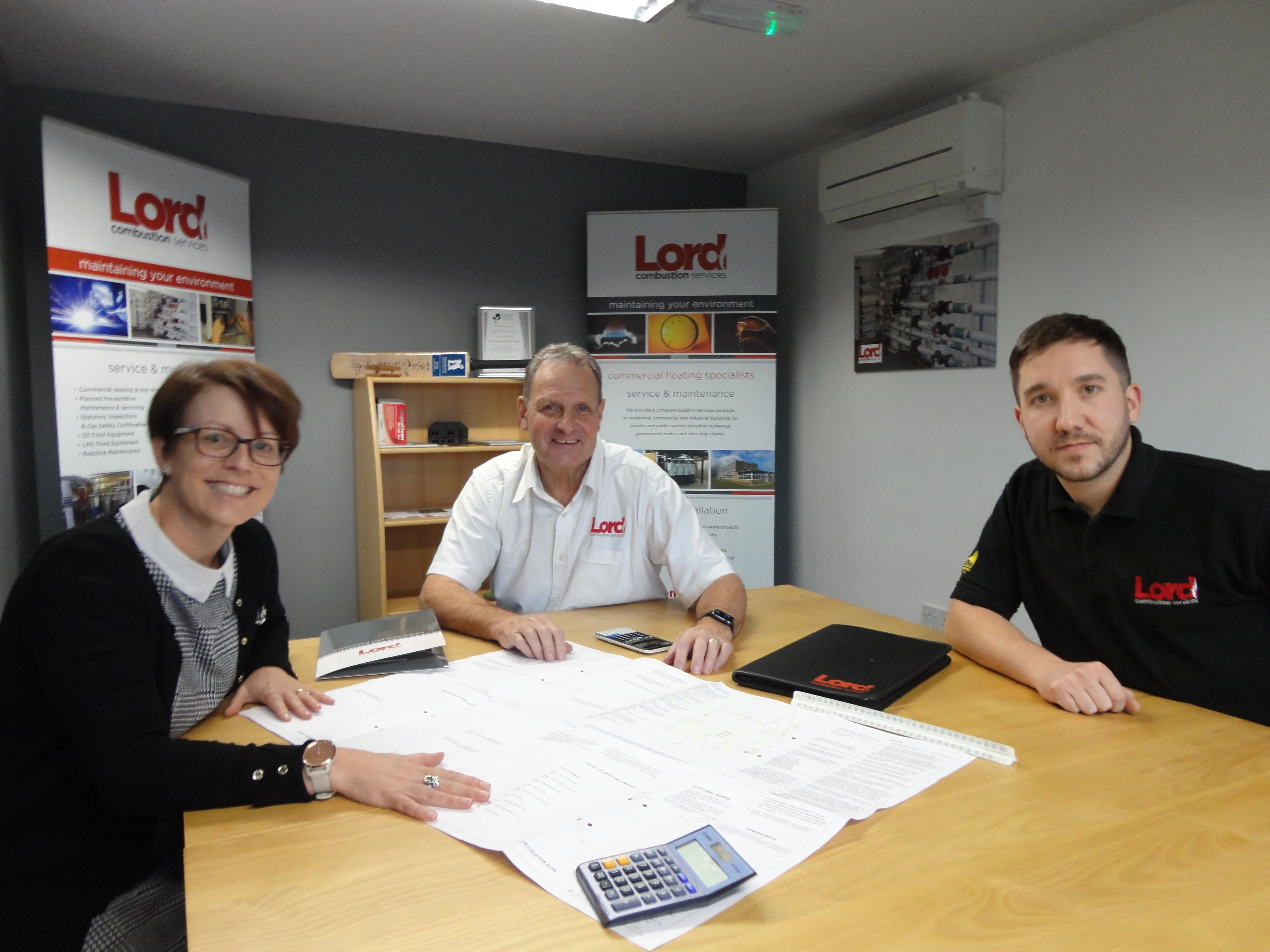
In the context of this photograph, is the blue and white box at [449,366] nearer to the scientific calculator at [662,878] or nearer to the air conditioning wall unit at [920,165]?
the air conditioning wall unit at [920,165]

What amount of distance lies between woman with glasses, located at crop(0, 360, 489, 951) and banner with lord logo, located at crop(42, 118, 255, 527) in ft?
5.92

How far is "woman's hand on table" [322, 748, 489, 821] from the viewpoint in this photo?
958 mm

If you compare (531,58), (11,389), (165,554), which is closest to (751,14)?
(531,58)

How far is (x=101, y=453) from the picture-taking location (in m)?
3.07

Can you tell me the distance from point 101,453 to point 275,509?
0.91 m

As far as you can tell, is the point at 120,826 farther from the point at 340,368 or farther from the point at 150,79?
the point at 150,79

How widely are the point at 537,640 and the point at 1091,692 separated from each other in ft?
3.21

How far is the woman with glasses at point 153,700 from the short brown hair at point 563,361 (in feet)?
3.06

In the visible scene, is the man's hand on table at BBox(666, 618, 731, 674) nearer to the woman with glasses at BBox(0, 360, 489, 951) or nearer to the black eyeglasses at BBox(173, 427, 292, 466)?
the woman with glasses at BBox(0, 360, 489, 951)

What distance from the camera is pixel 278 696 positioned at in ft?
4.23

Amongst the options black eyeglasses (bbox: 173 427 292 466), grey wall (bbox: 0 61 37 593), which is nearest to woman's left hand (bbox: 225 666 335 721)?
black eyeglasses (bbox: 173 427 292 466)

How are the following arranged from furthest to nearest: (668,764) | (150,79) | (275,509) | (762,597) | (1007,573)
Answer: (275,509), (150,79), (762,597), (1007,573), (668,764)

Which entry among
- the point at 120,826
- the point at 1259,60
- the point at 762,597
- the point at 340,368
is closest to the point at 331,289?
the point at 340,368

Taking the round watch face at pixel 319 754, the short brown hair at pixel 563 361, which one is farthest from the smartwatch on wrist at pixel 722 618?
the round watch face at pixel 319 754
